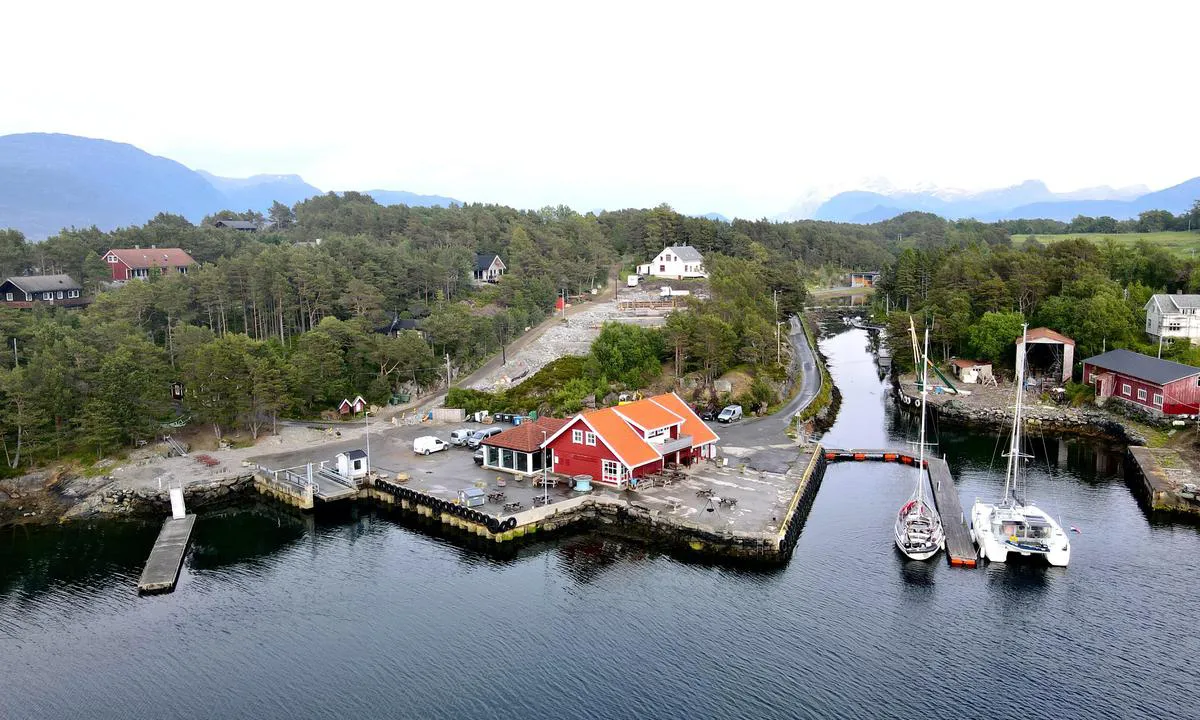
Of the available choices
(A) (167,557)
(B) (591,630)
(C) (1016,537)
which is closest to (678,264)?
(C) (1016,537)

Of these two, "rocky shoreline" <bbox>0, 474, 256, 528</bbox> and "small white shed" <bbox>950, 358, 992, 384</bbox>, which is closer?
"rocky shoreline" <bbox>0, 474, 256, 528</bbox>

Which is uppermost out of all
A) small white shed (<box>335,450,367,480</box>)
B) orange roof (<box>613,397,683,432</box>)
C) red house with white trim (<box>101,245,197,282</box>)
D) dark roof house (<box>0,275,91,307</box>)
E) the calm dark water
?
red house with white trim (<box>101,245,197,282</box>)

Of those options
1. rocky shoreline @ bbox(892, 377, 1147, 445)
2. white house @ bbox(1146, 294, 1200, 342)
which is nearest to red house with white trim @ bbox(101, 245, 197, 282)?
rocky shoreline @ bbox(892, 377, 1147, 445)

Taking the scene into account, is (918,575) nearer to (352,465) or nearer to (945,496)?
(945,496)

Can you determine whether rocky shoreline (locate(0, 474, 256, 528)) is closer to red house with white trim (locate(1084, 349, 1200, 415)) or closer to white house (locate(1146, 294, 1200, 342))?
red house with white trim (locate(1084, 349, 1200, 415))

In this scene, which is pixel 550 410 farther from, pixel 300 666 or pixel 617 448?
pixel 300 666

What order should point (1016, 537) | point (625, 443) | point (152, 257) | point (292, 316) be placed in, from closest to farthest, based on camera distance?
point (1016, 537) < point (625, 443) < point (292, 316) < point (152, 257)
